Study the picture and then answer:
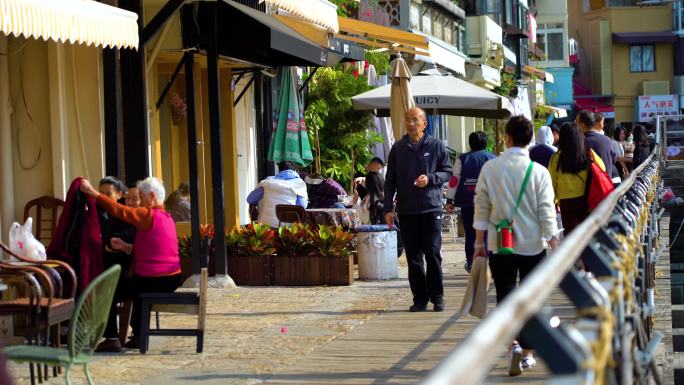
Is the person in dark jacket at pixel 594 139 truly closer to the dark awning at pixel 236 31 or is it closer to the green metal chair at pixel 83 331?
the dark awning at pixel 236 31

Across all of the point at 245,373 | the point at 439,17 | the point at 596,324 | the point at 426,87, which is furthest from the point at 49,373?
the point at 439,17

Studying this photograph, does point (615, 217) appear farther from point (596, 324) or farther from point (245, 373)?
point (245, 373)

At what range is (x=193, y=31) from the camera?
15.4 meters

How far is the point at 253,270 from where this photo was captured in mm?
15648

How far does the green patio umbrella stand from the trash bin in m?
4.85

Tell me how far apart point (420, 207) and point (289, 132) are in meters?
8.30

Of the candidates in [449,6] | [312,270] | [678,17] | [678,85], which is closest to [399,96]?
[312,270]

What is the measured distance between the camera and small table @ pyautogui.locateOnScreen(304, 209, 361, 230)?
17.4 m

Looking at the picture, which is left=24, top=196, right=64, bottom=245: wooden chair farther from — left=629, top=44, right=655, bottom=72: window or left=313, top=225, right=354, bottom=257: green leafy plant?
left=629, top=44, right=655, bottom=72: window

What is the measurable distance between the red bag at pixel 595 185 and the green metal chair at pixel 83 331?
5.88 metres

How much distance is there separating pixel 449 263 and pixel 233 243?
3859mm

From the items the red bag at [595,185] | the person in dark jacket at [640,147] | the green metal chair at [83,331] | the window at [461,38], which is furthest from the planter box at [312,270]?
the window at [461,38]

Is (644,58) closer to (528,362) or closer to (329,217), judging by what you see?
(329,217)

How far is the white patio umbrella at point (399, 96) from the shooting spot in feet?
59.1
